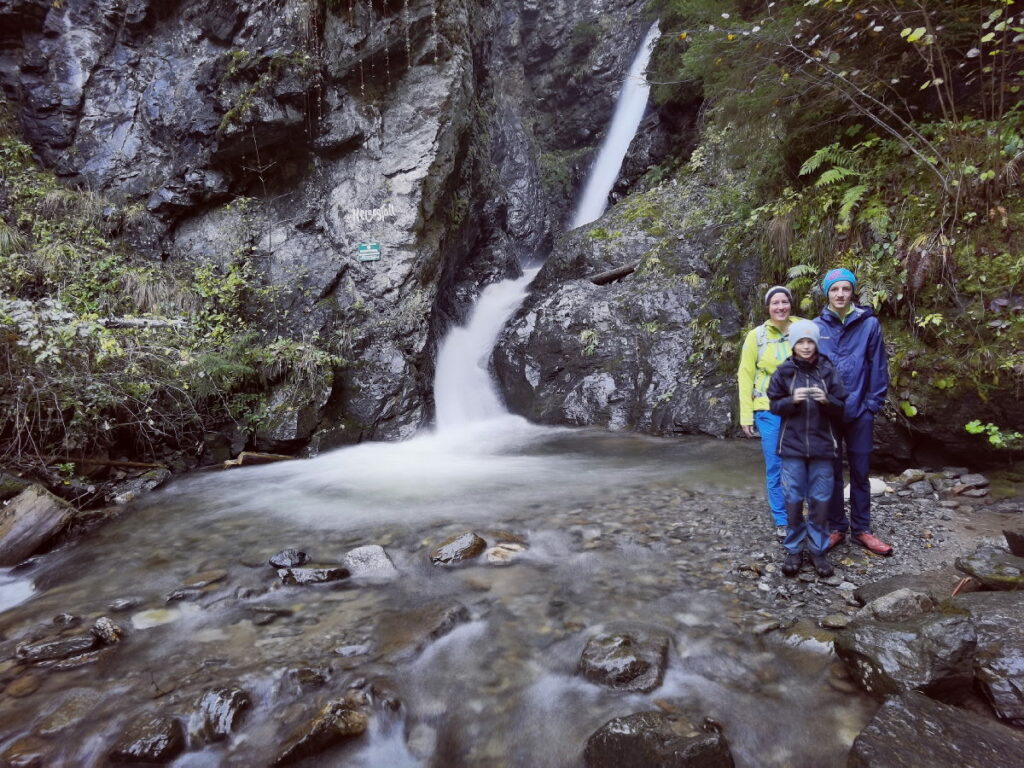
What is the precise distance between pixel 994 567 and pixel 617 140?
53.0ft

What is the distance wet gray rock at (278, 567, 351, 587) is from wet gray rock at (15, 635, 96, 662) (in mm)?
1058

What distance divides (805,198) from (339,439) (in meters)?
7.34

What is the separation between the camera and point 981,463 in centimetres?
436

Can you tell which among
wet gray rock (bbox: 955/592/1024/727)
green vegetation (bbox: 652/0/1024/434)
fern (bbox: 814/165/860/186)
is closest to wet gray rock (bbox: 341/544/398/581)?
wet gray rock (bbox: 955/592/1024/727)

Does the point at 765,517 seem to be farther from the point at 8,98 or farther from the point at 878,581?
the point at 8,98

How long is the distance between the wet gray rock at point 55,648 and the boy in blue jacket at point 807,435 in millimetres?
4126

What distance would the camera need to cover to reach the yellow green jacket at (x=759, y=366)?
3549mm

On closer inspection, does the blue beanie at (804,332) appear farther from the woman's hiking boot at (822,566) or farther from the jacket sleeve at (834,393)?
the woman's hiking boot at (822,566)

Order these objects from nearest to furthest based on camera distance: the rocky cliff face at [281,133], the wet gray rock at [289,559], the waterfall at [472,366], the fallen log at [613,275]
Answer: the wet gray rock at [289,559]
the rocky cliff face at [281,133]
the waterfall at [472,366]
the fallen log at [613,275]

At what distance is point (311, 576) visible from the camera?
3479 mm

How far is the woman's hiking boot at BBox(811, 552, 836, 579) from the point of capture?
301cm

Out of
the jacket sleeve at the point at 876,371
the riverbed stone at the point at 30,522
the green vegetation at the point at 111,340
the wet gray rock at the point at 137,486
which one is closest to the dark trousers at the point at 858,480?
the jacket sleeve at the point at 876,371

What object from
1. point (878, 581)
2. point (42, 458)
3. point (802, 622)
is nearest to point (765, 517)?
point (878, 581)

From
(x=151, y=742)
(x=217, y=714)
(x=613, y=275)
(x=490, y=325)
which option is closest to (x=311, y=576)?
(x=217, y=714)
